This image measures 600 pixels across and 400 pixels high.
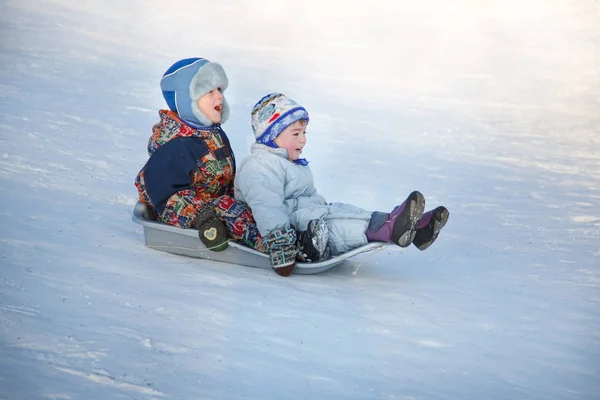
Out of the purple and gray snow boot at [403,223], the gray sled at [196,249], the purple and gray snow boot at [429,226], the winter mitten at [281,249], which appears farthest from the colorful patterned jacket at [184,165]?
the purple and gray snow boot at [429,226]

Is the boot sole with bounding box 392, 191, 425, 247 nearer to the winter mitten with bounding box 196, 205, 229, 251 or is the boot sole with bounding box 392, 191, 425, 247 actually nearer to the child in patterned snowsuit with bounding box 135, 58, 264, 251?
the child in patterned snowsuit with bounding box 135, 58, 264, 251

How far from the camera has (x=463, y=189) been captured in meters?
5.77

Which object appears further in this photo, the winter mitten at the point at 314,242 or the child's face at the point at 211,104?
the child's face at the point at 211,104

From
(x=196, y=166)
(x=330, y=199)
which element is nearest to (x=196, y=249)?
(x=196, y=166)

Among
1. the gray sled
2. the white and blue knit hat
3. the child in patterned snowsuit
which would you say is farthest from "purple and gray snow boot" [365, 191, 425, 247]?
the white and blue knit hat

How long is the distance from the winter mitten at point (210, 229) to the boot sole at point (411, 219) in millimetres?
774

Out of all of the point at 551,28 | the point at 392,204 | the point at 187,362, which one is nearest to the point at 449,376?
the point at 187,362

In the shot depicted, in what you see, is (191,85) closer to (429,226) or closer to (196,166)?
(196,166)

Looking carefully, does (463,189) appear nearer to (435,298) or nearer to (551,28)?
(435,298)

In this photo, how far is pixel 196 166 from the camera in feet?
12.9

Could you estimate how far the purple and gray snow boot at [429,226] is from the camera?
378cm

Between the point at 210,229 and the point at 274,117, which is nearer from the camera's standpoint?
the point at 210,229

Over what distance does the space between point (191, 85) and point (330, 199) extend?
1.59m

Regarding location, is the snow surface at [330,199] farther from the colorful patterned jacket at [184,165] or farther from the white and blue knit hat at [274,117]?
the white and blue knit hat at [274,117]
